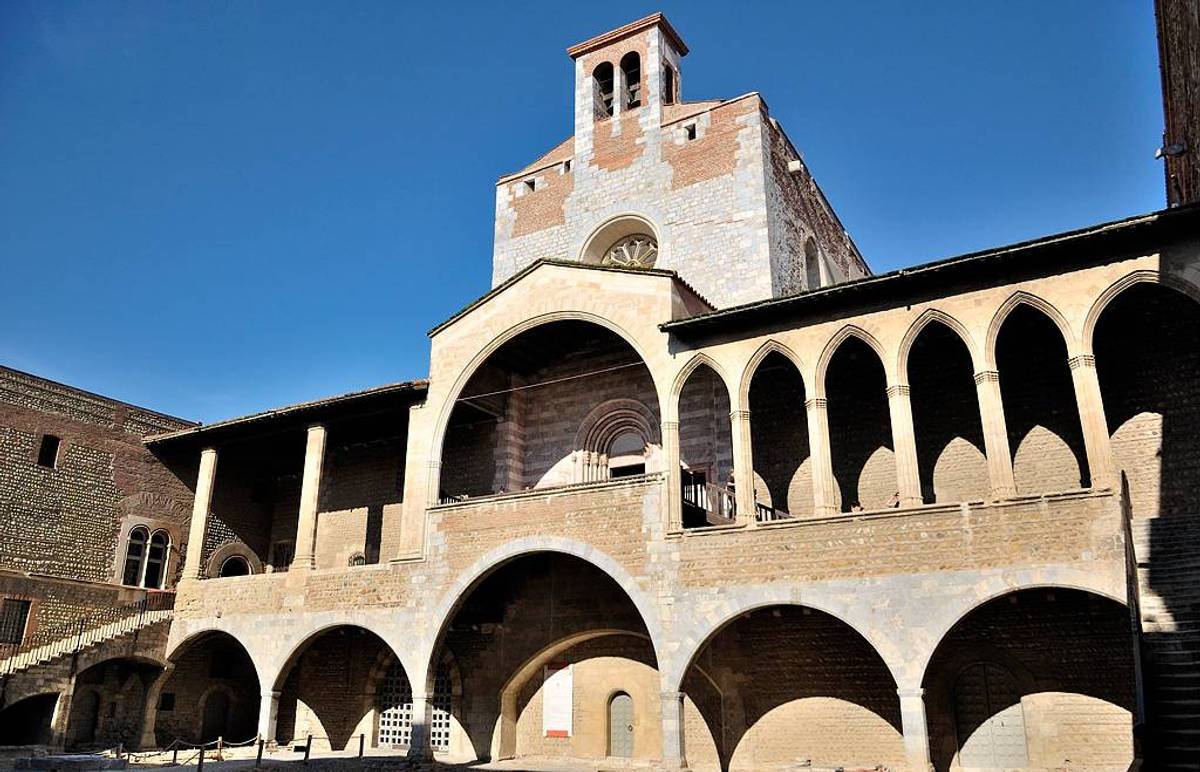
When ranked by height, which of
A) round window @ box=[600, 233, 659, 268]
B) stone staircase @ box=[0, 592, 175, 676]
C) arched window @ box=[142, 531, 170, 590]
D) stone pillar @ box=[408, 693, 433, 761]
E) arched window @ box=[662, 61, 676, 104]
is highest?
arched window @ box=[662, 61, 676, 104]

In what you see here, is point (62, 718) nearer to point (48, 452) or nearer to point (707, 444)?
point (48, 452)

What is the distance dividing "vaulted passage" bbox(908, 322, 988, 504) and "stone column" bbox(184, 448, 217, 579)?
16534 mm

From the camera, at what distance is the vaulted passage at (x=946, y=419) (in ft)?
54.3

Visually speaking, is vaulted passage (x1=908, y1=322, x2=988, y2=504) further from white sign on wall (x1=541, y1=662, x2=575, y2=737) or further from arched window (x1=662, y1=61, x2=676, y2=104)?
arched window (x1=662, y1=61, x2=676, y2=104)

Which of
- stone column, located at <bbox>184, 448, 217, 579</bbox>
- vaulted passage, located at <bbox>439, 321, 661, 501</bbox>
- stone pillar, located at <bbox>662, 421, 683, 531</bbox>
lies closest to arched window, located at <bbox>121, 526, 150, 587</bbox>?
stone column, located at <bbox>184, 448, 217, 579</bbox>

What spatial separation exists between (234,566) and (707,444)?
14.2 m

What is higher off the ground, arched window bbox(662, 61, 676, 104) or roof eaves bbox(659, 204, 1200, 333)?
arched window bbox(662, 61, 676, 104)

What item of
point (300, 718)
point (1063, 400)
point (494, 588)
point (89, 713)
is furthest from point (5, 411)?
point (1063, 400)

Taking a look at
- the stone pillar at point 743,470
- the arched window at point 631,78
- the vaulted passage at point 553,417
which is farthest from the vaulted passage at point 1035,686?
the arched window at point 631,78

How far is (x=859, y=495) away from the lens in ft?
57.1

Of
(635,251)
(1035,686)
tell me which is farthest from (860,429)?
(635,251)

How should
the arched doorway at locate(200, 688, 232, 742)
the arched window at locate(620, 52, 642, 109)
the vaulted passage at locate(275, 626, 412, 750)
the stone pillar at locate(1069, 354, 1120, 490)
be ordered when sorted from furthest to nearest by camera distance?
the arched window at locate(620, 52, 642, 109)
the arched doorway at locate(200, 688, 232, 742)
the vaulted passage at locate(275, 626, 412, 750)
the stone pillar at locate(1069, 354, 1120, 490)

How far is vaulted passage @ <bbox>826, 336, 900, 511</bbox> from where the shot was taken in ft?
56.8

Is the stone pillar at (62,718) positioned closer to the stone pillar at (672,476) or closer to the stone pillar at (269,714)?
the stone pillar at (269,714)
